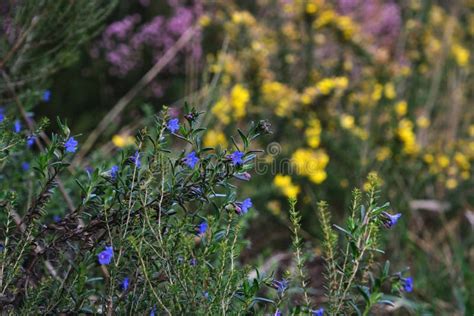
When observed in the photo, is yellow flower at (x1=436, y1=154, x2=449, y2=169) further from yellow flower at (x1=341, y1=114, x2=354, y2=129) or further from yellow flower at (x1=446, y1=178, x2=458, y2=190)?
yellow flower at (x1=341, y1=114, x2=354, y2=129)

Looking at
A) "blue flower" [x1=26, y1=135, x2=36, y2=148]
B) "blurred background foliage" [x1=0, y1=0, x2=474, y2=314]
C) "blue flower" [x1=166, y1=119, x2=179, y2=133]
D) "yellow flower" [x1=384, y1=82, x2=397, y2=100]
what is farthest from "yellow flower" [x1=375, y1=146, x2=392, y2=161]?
"blue flower" [x1=166, y1=119, x2=179, y2=133]

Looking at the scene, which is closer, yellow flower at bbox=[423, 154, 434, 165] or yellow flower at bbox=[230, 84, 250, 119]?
yellow flower at bbox=[230, 84, 250, 119]

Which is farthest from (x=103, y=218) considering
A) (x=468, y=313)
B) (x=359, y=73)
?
(x=359, y=73)

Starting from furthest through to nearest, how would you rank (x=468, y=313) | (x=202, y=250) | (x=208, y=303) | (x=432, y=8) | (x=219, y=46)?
(x=432, y=8) < (x=219, y=46) < (x=468, y=313) < (x=202, y=250) < (x=208, y=303)

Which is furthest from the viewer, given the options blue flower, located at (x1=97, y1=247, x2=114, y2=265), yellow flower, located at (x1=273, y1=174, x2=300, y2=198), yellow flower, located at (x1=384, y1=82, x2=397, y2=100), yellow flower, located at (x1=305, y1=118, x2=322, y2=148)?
yellow flower, located at (x1=384, y1=82, x2=397, y2=100)

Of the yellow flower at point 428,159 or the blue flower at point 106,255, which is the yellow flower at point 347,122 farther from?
the blue flower at point 106,255

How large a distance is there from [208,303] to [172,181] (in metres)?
0.26

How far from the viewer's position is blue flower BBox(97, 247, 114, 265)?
118 centimetres

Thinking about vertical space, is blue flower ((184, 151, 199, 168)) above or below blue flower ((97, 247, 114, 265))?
above

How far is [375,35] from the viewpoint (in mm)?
4613

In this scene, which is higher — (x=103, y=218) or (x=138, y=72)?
(x=103, y=218)

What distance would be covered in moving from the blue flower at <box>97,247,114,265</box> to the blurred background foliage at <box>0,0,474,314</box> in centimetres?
154

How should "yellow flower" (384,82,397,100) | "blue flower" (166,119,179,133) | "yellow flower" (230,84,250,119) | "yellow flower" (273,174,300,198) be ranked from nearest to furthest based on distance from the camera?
"blue flower" (166,119,179,133)
"yellow flower" (273,174,300,198)
"yellow flower" (230,84,250,119)
"yellow flower" (384,82,397,100)

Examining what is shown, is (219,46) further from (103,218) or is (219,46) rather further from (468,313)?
(103,218)
